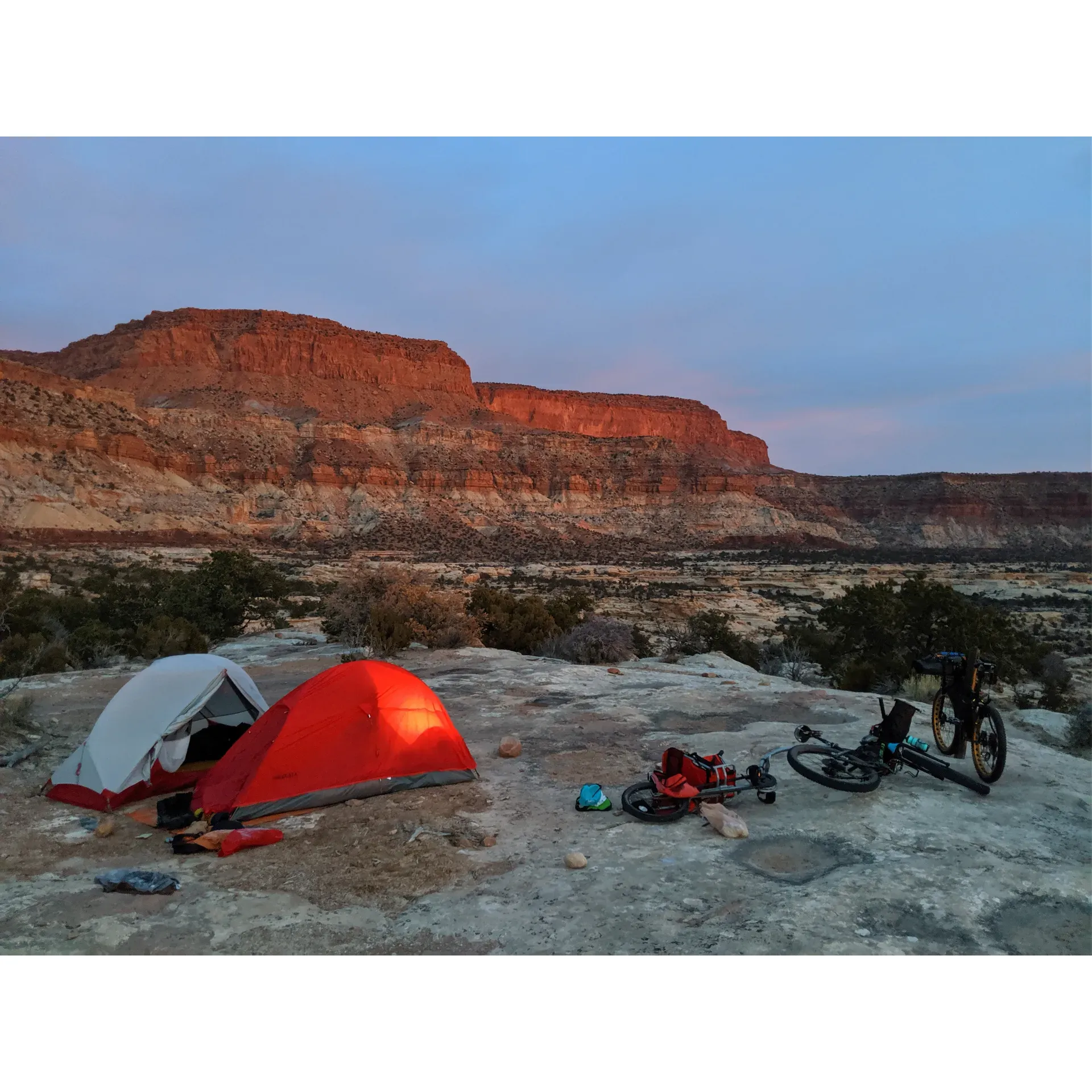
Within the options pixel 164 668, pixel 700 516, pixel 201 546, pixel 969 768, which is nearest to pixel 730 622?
pixel 969 768

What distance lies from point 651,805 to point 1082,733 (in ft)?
21.5

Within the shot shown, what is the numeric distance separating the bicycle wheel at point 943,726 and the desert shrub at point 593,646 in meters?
8.97

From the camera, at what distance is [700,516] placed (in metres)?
95.6

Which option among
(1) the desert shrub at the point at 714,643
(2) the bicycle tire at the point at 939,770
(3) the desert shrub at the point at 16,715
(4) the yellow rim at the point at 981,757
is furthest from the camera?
(1) the desert shrub at the point at 714,643

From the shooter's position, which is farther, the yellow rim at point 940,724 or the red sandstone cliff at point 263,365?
the red sandstone cliff at point 263,365

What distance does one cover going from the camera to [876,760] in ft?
20.4

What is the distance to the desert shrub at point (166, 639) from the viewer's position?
46.8 feet

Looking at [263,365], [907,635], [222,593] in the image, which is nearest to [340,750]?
[907,635]

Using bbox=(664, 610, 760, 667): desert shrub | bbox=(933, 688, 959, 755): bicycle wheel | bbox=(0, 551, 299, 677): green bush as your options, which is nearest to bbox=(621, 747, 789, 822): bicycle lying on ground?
bbox=(933, 688, 959, 755): bicycle wheel

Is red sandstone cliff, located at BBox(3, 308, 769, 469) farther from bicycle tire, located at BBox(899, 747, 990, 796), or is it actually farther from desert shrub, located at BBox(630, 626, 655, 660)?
bicycle tire, located at BBox(899, 747, 990, 796)

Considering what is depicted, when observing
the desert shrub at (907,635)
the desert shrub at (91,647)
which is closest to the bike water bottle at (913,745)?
the desert shrub at (907,635)

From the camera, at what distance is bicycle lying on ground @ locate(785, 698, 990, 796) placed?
593 centimetres

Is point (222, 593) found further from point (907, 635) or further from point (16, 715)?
point (907, 635)

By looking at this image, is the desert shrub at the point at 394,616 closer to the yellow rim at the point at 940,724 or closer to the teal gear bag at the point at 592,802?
the teal gear bag at the point at 592,802
